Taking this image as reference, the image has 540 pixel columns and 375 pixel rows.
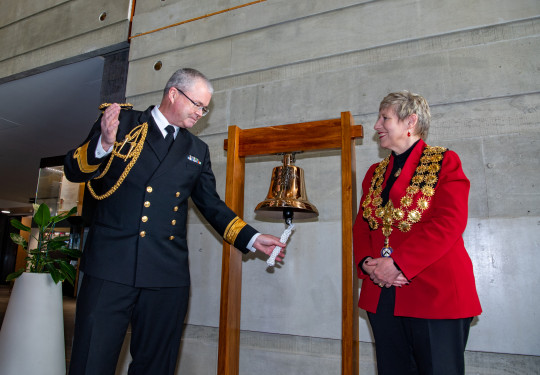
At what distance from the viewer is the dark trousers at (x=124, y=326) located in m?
1.72

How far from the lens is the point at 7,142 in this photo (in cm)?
819

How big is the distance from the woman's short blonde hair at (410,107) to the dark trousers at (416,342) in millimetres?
779

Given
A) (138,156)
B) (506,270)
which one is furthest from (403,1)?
(138,156)

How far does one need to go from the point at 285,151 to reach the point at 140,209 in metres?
0.98

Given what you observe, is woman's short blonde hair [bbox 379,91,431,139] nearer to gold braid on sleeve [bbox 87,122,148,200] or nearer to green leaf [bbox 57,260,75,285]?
gold braid on sleeve [bbox 87,122,148,200]

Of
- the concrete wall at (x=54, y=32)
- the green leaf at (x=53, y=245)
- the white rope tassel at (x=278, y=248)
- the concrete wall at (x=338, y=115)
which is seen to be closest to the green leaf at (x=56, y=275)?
the green leaf at (x=53, y=245)

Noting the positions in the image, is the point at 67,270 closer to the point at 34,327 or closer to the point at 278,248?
the point at 34,327

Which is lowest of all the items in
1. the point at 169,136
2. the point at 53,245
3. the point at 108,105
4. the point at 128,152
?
the point at 53,245

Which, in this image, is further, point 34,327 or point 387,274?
point 34,327

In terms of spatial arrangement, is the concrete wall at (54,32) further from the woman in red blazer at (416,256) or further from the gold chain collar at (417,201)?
the gold chain collar at (417,201)

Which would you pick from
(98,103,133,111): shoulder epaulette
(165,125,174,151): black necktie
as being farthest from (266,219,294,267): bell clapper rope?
(98,103,133,111): shoulder epaulette

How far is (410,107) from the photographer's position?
1938 mm

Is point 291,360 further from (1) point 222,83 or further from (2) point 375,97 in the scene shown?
(1) point 222,83

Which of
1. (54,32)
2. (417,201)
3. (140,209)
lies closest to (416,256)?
(417,201)
